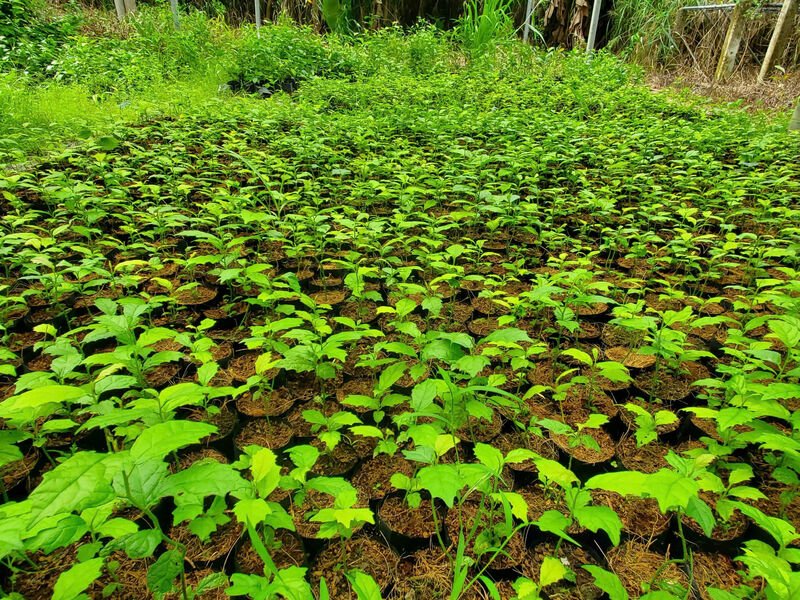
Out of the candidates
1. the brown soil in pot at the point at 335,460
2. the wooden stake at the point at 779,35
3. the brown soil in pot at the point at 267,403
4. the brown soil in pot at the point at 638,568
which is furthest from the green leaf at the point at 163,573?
the wooden stake at the point at 779,35

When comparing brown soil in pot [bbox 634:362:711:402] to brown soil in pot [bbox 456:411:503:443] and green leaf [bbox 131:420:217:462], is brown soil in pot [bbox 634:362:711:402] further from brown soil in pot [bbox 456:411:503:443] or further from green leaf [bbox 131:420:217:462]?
green leaf [bbox 131:420:217:462]

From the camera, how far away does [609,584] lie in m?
0.93

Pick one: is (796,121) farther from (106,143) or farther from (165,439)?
(106,143)

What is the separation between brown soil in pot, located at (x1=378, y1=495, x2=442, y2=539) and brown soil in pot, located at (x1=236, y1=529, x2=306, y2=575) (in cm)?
24

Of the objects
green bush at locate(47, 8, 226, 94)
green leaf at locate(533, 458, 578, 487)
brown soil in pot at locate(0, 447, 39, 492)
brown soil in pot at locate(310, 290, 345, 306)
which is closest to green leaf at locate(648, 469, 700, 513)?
green leaf at locate(533, 458, 578, 487)

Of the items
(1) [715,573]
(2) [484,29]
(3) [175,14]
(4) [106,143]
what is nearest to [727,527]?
(1) [715,573]

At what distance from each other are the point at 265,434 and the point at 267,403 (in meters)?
0.11

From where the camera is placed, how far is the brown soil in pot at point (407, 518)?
123cm

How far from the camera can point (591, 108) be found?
570 centimetres

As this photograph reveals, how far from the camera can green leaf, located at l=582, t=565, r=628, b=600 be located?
35.7 inches

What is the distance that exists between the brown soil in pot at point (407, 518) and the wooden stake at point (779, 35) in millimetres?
8652

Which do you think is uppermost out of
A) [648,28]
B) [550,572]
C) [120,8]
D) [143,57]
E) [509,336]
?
[648,28]

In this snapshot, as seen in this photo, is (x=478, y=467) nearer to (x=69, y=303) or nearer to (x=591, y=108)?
(x=69, y=303)

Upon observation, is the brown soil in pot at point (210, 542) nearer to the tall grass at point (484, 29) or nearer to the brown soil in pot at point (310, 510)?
the brown soil in pot at point (310, 510)
